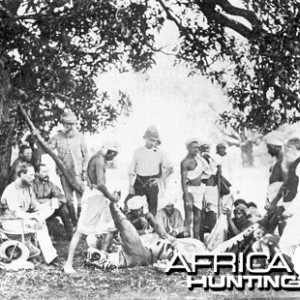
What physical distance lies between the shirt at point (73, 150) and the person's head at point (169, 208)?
85 cm

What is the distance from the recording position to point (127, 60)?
189 inches

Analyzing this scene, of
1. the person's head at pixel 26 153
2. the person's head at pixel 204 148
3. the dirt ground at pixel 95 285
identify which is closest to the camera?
the dirt ground at pixel 95 285

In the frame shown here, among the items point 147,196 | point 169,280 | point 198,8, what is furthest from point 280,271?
point 198,8

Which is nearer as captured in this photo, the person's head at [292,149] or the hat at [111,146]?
the hat at [111,146]

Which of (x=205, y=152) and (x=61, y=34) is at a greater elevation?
(x=61, y=34)

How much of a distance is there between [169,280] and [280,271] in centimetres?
107

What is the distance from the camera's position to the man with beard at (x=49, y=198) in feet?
15.6

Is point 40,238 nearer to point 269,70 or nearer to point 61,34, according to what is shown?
point 61,34

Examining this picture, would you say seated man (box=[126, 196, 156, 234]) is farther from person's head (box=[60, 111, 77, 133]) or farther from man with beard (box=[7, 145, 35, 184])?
man with beard (box=[7, 145, 35, 184])

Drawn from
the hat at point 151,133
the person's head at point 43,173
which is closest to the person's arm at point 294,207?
the hat at point 151,133

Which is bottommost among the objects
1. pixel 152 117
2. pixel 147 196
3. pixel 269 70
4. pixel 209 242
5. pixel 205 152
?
pixel 209 242

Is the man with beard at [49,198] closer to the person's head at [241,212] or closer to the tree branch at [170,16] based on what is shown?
the person's head at [241,212]

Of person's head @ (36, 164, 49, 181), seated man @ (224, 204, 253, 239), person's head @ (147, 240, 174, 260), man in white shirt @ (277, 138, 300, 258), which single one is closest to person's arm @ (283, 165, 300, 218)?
man in white shirt @ (277, 138, 300, 258)

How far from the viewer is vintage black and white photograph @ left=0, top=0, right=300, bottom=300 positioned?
15.5ft
